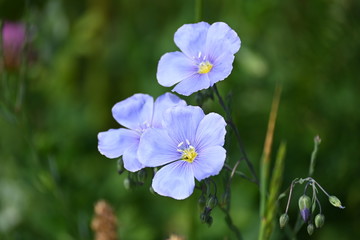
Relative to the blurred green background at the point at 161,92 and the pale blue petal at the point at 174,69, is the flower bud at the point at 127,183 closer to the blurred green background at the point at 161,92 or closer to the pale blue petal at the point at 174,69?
the pale blue petal at the point at 174,69

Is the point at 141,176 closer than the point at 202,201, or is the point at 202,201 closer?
the point at 202,201

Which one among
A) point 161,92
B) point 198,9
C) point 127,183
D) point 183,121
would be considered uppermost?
point 198,9

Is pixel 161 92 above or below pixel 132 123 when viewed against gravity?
below

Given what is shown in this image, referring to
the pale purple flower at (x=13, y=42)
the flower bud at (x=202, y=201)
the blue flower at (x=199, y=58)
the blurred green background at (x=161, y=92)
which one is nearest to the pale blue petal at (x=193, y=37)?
the blue flower at (x=199, y=58)

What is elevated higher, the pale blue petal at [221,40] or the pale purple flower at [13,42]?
the pale blue petal at [221,40]

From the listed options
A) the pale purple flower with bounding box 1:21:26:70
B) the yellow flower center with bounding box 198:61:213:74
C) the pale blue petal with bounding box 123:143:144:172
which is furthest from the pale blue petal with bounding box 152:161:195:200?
the pale purple flower with bounding box 1:21:26:70

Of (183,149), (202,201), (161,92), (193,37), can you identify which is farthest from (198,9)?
(161,92)

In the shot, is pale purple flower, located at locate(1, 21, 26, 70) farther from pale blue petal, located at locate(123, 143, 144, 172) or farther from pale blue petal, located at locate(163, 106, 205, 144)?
pale blue petal, located at locate(163, 106, 205, 144)

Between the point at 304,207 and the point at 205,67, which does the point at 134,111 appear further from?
the point at 304,207
